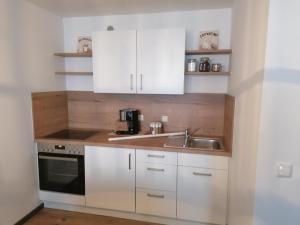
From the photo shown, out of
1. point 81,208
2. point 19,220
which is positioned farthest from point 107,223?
point 19,220

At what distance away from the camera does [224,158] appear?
6.61 feet

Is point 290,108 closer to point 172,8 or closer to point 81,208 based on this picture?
point 172,8

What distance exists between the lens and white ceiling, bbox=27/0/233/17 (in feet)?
7.29

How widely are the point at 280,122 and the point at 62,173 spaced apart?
219 cm

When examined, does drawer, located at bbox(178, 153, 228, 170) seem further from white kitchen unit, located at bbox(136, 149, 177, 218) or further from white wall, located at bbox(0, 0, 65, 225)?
white wall, located at bbox(0, 0, 65, 225)

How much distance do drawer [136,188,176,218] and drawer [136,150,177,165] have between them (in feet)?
1.06

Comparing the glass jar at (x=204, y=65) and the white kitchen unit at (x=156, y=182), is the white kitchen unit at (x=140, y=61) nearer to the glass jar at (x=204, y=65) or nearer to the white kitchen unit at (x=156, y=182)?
the glass jar at (x=204, y=65)

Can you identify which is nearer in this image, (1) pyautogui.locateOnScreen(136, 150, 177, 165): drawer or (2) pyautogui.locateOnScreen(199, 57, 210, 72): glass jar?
(1) pyautogui.locateOnScreen(136, 150, 177, 165): drawer

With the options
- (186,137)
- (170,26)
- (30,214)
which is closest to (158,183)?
(186,137)

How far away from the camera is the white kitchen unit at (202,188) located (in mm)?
2043

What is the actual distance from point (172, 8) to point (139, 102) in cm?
117

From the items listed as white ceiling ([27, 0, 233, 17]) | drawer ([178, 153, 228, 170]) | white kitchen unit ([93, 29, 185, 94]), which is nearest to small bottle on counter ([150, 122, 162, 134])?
white kitchen unit ([93, 29, 185, 94])

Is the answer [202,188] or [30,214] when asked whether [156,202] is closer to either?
[202,188]

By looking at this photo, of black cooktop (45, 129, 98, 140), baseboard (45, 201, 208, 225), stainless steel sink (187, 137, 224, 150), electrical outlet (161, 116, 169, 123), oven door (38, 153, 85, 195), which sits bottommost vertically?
baseboard (45, 201, 208, 225)
